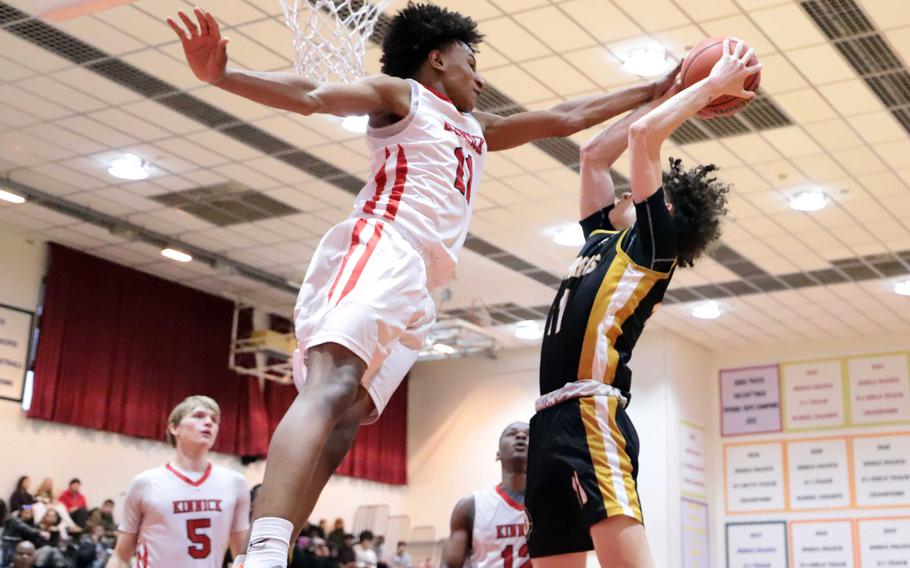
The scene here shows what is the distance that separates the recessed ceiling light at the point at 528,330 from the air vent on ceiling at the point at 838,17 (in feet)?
31.4

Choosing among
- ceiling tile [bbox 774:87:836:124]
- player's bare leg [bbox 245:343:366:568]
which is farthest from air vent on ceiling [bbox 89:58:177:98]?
player's bare leg [bbox 245:343:366:568]

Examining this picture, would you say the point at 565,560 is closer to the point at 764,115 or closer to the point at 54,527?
the point at 764,115

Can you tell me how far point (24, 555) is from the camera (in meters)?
11.5

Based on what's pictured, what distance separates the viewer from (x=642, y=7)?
30.1 feet

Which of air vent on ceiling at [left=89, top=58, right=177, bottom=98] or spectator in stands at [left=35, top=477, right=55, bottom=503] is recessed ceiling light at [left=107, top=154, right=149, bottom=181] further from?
spectator in stands at [left=35, top=477, right=55, bottom=503]

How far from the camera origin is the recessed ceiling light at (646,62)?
32.3 ft

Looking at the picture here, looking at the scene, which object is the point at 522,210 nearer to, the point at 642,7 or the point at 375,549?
the point at 642,7

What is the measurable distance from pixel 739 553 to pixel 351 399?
16.7 meters

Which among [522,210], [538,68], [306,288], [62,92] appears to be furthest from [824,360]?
[306,288]

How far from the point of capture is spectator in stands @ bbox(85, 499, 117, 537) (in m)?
13.9

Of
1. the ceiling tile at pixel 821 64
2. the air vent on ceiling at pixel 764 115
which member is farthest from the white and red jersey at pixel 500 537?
the air vent on ceiling at pixel 764 115

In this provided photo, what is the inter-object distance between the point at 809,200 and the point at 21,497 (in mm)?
10072

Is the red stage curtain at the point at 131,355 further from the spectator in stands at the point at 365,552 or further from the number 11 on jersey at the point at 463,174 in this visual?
the number 11 on jersey at the point at 463,174

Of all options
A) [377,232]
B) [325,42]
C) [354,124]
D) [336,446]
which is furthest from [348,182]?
[336,446]
